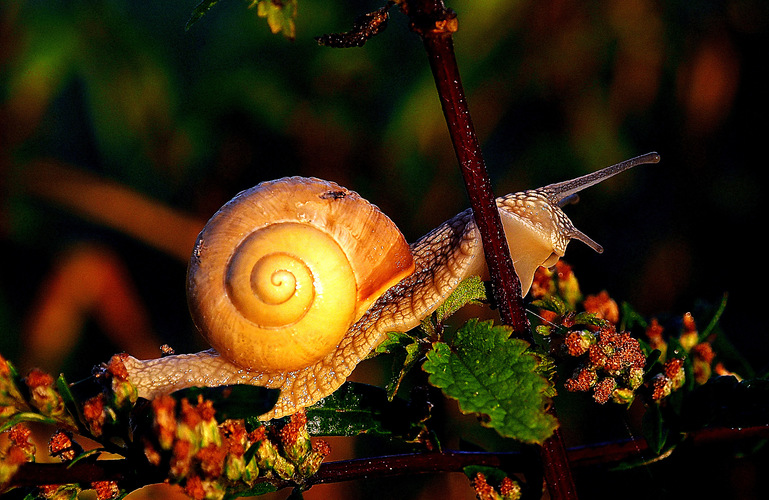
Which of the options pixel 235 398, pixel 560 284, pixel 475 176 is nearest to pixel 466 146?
pixel 475 176

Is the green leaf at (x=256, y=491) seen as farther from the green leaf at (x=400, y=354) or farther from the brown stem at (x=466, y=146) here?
the brown stem at (x=466, y=146)

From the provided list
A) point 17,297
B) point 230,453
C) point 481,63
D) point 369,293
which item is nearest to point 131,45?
point 17,297

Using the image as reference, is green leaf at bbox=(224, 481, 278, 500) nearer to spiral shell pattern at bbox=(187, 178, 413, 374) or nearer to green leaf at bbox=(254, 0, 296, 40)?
spiral shell pattern at bbox=(187, 178, 413, 374)

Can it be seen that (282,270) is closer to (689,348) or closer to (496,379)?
(496,379)

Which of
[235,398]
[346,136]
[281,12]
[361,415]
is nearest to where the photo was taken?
[281,12]

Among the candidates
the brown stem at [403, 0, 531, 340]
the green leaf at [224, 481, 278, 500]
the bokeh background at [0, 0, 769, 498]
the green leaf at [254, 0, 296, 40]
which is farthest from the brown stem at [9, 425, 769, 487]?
the bokeh background at [0, 0, 769, 498]
